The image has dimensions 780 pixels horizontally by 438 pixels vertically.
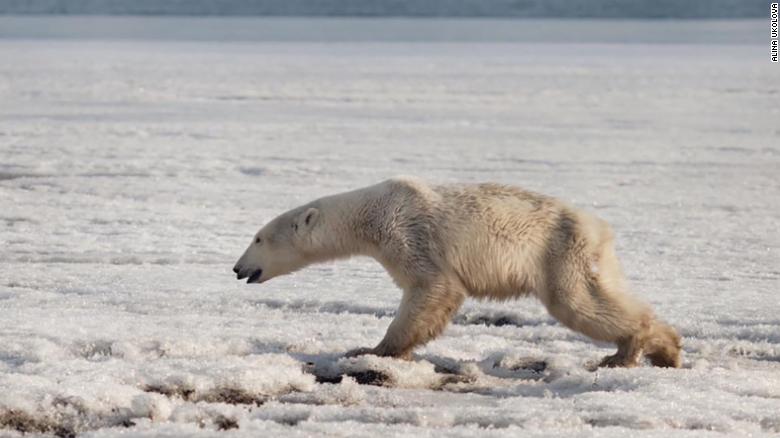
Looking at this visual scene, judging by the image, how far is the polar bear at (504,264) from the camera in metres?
4.20

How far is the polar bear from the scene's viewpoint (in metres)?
4.20

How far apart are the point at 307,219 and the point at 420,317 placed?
27.0 inches

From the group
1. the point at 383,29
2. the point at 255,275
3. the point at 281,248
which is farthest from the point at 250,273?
the point at 383,29

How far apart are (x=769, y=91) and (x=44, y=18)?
2994cm

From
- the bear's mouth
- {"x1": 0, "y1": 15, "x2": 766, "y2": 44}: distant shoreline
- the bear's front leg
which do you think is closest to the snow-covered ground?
the bear's front leg

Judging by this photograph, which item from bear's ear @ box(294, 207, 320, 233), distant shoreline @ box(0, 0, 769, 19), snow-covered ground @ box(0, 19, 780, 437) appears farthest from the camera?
distant shoreline @ box(0, 0, 769, 19)

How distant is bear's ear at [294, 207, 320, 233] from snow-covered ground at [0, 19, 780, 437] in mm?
412

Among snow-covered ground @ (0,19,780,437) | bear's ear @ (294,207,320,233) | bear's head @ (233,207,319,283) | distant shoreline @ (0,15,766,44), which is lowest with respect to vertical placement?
snow-covered ground @ (0,19,780,437)

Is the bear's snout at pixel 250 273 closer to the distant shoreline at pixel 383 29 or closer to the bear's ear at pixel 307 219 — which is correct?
the bear's ear at pixel 307 219

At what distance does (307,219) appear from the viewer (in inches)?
185

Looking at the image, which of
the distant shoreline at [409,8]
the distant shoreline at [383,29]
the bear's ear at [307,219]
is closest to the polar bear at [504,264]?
the bear's ear at [307,219]

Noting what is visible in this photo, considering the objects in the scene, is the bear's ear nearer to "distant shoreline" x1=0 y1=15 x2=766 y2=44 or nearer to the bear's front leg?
the bear's front leg

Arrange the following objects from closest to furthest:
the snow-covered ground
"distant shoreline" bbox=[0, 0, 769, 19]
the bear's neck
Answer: the snow-covered ground, the bear's neck, "distant shoreline" bbox=[0, 0, 769, 19]

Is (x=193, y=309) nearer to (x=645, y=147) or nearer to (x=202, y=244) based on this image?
(x=202, y=244)
